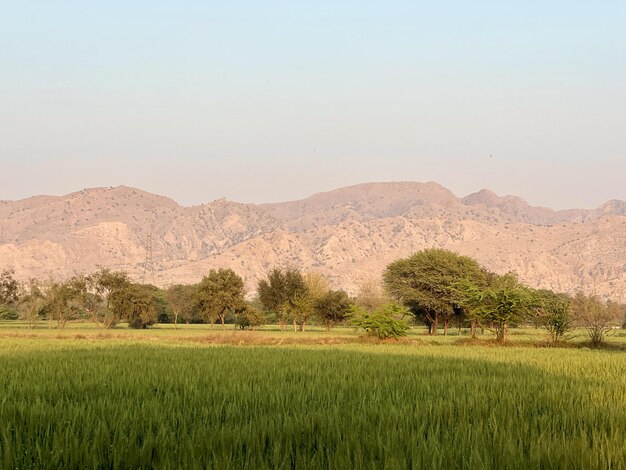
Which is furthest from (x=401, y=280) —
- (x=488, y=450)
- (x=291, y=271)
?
(x=488, y=450)

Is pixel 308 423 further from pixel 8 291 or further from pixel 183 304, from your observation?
pixel 183 304

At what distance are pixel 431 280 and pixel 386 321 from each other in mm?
37464

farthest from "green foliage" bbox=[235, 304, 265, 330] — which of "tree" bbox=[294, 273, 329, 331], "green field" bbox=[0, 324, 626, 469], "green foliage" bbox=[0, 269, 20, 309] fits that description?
"green field" bbox=[0, 324, 626, 469]

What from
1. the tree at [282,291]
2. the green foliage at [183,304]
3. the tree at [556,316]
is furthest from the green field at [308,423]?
the green foliage at [183,304]

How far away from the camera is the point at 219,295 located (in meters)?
80.4

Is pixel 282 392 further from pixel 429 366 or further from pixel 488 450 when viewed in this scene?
pixel 429 366

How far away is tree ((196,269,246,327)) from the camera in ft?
265

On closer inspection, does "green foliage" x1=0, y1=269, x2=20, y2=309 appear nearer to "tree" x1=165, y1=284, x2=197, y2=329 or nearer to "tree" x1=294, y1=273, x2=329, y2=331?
"tree" x1=165, y1=284, x2=197, y2=329

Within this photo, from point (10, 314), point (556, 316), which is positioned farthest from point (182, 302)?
A: point (556, 316)

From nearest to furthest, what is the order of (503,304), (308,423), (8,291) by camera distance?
(308,423) < (503,304) < (8,291)

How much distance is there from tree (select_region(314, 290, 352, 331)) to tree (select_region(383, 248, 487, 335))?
6.30 metres

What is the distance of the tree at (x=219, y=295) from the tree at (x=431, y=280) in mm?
19560

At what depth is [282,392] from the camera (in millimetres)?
11242

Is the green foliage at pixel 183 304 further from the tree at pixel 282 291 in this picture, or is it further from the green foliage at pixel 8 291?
the tree at pixel 282 291
